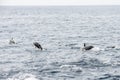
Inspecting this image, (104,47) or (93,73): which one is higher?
(104,47)

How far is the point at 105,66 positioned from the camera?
2866cm

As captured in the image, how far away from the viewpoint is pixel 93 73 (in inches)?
1029

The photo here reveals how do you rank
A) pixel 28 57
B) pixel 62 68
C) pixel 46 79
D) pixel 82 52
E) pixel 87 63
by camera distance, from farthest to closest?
pixel 82 52 → pixel 28 57 → pixel 87 63 → pixel 62 68 → pixel 46 79

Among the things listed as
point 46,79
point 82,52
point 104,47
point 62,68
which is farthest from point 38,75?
point 104,47

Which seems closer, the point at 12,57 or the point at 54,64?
the point at 54,64

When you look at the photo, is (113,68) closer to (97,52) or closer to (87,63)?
(87,63)

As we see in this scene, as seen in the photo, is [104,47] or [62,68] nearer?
[62,68]

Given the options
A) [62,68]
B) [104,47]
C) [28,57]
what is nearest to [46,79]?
[62,68]

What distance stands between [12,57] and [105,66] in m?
10.8

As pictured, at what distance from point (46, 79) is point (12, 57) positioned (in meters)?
10.3

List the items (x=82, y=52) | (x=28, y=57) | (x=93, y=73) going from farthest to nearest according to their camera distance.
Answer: (x=82, y=52) → (x=28, y=57) → (x=93, y=73)

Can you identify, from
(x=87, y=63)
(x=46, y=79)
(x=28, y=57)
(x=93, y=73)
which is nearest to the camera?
(x=46, y=79)

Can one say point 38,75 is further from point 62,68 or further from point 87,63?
point 87,63

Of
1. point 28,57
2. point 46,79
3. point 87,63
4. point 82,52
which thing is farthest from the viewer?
point 82,52
